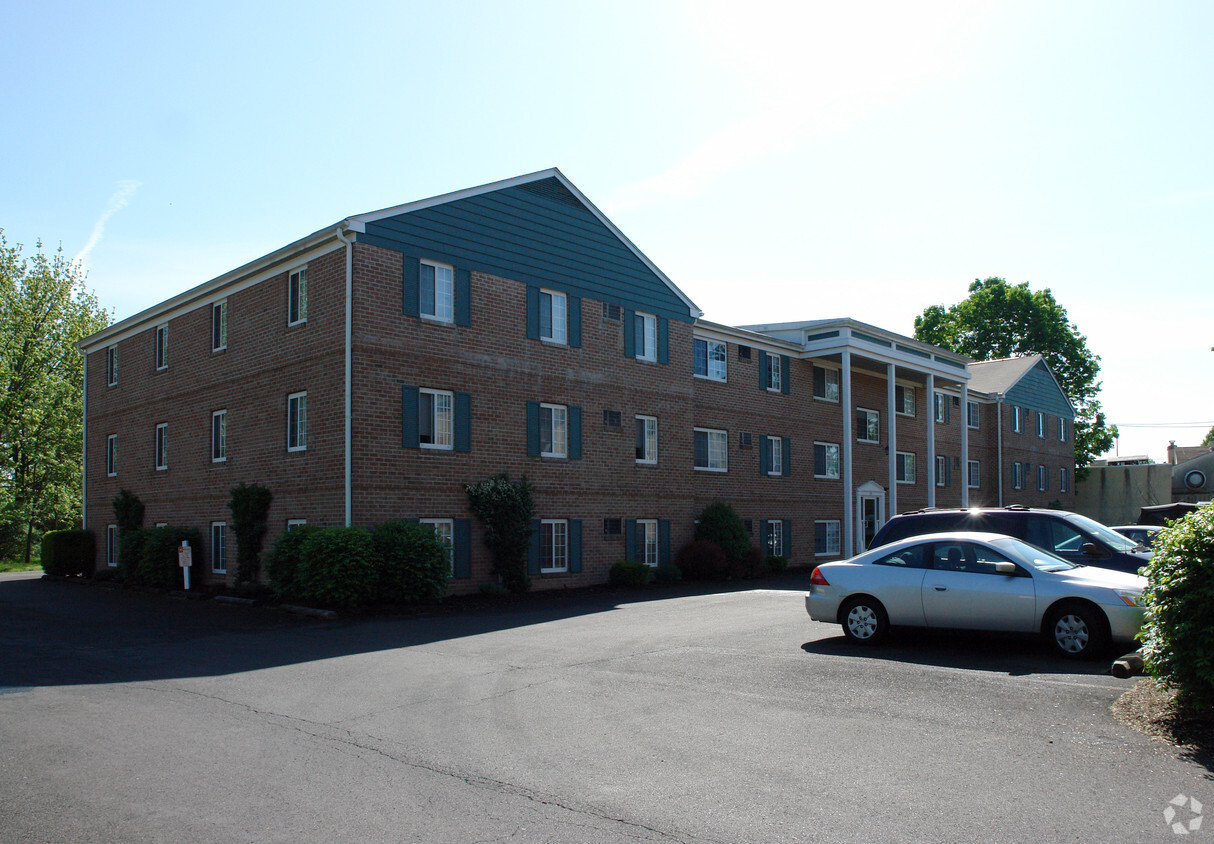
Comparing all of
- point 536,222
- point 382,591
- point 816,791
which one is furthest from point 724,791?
point 536,222

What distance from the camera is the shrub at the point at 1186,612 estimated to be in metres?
7.30

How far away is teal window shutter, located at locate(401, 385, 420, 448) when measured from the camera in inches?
828

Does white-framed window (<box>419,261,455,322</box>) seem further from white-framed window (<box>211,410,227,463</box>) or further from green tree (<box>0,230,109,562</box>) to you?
green tree (<box>0,230,109,562</box>)

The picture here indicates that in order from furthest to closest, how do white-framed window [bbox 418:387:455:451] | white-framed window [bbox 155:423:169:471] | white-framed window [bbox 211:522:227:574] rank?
white-framed window [bbox 155:423:169:471] < white-framed window [bbox 211:522:227:574] < white-framed window [bbox 418:387:455:451]

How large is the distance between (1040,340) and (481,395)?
1953 inches

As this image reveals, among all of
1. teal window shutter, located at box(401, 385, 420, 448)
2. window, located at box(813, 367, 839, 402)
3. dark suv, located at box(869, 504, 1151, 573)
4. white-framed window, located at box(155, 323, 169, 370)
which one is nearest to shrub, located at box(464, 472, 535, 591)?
teal window shutter, located at box(401, 385, 420, 448)

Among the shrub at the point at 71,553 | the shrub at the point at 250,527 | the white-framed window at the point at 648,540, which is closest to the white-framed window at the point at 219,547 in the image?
the shrub at the point at 250,527

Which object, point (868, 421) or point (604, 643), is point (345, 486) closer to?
point (604, 643)

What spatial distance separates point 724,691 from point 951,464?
3571 centimetres

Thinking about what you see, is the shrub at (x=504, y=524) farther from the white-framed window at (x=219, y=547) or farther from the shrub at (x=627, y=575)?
the white-framed window at (x=219, y=547)

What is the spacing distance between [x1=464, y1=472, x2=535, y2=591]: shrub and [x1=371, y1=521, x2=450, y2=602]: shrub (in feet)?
7.42

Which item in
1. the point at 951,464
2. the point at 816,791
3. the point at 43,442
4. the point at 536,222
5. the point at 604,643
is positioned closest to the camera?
the point at 816,791

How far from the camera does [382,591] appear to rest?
1911cm

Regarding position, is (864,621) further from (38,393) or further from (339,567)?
(38,393)
